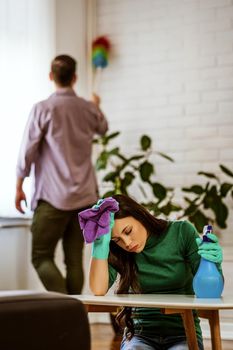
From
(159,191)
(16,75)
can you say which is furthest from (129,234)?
(16,75)

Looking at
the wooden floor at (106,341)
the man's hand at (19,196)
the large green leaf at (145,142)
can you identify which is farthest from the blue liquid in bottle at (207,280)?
the large green leaf at (145,142)

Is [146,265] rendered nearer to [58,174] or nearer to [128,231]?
[128,231]

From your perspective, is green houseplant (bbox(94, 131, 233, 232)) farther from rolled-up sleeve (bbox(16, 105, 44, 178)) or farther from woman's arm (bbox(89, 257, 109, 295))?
woman's arm (bbox(89, 257, 109, 295))

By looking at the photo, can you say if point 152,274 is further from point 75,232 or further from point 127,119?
point 127,119

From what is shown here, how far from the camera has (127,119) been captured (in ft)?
15.3

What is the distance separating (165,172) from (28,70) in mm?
1073

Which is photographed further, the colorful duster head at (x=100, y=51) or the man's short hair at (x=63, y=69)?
the colorful duster head at (x=100, y=51)

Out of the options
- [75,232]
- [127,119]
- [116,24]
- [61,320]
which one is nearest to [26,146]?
[75,232]

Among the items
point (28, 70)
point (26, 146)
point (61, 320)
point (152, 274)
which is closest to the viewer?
point (61, 320)

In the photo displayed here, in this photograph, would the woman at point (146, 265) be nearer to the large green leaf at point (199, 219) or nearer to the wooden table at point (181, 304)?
the wooden table at point (181, 304)

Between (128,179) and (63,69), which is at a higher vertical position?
(63,69)

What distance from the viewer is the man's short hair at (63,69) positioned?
3.69 m

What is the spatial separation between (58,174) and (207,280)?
5.90 feet

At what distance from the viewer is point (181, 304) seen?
1.80 metres
